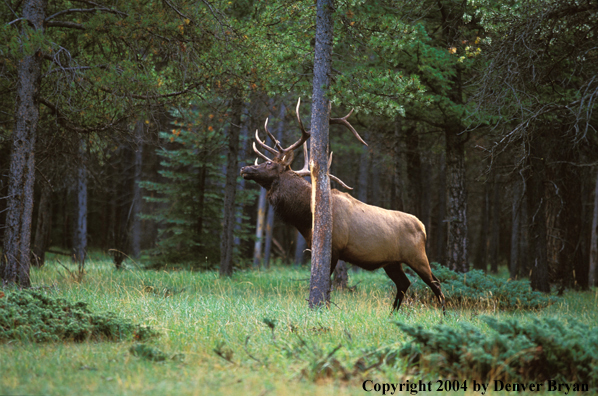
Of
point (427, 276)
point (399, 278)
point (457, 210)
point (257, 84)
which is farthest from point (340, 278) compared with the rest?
point (257, 84)

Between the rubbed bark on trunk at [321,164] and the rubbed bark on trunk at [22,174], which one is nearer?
the rubbed bark on trunk at [321,164]

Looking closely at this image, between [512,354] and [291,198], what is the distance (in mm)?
5448

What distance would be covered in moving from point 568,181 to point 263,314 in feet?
36.4

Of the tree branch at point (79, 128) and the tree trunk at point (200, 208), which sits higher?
the tree branch at point (79, 128)

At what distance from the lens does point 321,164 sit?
26.5 feet

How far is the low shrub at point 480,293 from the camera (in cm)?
956

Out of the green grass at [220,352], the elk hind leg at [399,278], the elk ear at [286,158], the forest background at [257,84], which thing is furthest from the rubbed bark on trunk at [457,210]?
the elk ear at [286,158]

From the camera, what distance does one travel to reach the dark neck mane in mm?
9211

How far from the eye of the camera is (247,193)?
16.3 meters

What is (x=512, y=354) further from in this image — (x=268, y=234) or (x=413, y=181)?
(x=268, y=234)

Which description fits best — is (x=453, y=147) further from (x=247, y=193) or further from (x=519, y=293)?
(x=247, y=193)

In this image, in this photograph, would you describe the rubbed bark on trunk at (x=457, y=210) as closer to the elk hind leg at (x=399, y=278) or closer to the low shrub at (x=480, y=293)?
the low shrub at (x=480, y=293)

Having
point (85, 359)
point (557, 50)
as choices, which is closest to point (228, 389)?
point (85, 359)

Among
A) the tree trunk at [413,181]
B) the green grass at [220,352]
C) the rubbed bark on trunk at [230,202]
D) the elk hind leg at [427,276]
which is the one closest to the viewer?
the green grass at [220,352]
